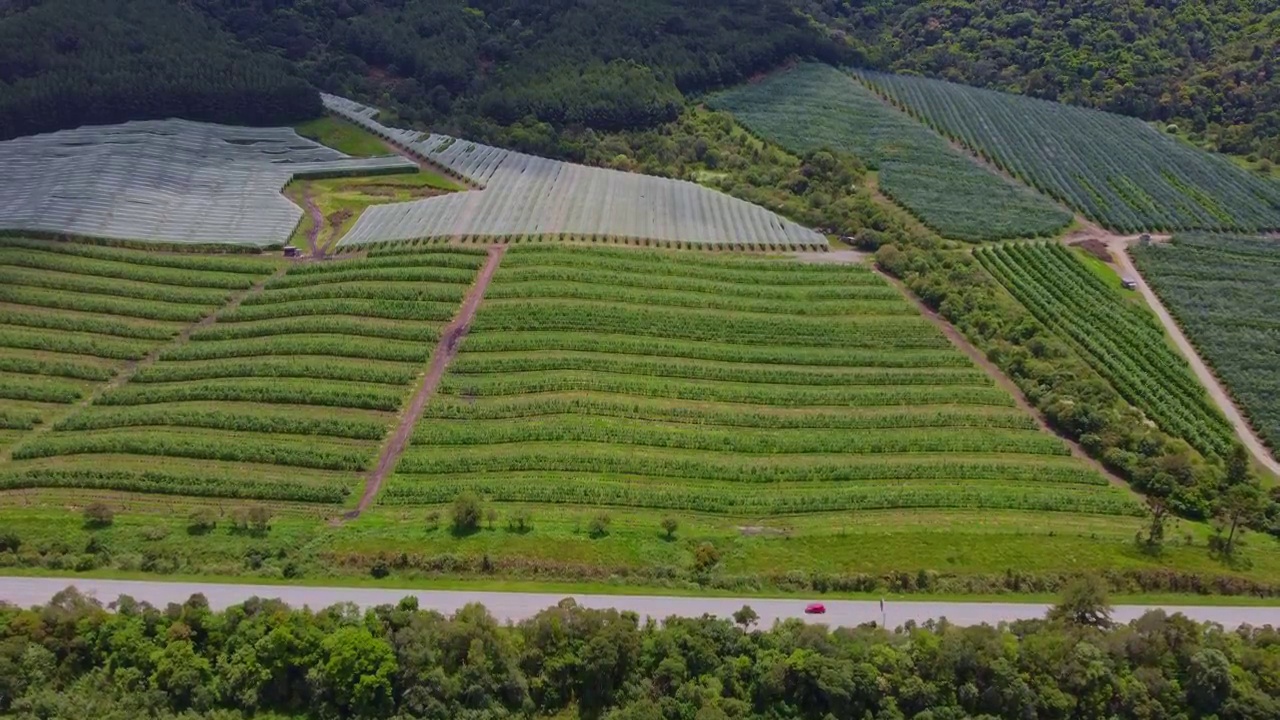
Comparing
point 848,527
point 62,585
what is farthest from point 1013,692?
point 62,585

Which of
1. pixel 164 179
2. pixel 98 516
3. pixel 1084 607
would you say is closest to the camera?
pixel 1084 607

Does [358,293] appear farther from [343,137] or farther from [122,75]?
[122,75]

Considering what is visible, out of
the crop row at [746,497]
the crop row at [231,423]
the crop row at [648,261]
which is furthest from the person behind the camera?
the crop row at [648,261]

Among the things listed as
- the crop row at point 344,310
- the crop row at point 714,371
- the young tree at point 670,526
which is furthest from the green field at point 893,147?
the young tree at point 670,526

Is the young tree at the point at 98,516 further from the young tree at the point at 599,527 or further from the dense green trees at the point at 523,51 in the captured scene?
the dense green trees at the point at 523,51

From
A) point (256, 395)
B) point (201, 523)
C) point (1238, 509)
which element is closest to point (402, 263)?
point (256, 395)
